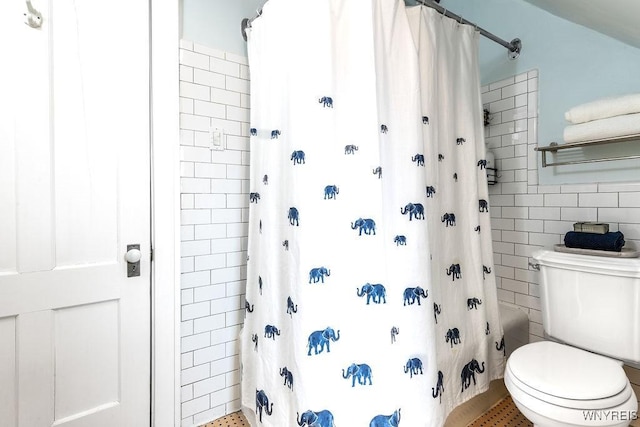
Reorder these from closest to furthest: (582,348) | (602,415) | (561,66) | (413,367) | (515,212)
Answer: (602,415) < (413,367) < (582,348) < (561,66) < (515,212)

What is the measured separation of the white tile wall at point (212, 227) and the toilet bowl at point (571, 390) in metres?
1.23

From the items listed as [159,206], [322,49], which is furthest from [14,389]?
[322,49]

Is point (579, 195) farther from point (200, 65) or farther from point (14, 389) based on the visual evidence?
point (14, 389)

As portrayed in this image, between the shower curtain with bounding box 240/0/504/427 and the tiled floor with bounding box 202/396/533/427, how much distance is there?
0.17 metres

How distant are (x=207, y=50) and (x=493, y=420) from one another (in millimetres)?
2194

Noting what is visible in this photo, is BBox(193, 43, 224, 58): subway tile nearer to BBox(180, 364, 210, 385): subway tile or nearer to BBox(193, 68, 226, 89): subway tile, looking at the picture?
BBox(193, 68, 226, 89): subway tile

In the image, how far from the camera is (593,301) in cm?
131

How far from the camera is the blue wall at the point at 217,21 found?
139 cm

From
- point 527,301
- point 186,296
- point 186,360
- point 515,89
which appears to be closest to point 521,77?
point 515,89

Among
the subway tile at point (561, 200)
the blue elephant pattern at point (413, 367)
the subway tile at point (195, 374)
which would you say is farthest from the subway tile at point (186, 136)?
the subway tile at point (561, 200)

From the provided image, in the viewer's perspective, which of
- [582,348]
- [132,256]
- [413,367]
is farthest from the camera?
[582,348]

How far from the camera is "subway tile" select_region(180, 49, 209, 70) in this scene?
4.48ft

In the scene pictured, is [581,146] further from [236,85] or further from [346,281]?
[236,85]

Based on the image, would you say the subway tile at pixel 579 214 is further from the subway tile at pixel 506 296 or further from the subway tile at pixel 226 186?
the subway tile at pixel 226 186
